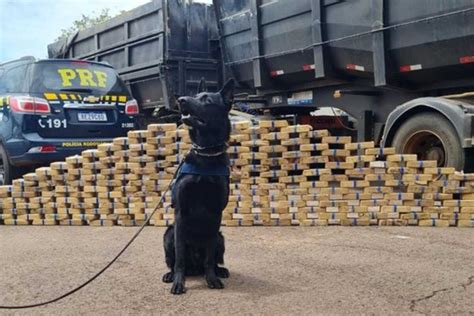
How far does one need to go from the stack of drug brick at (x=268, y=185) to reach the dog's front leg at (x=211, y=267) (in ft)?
7.38

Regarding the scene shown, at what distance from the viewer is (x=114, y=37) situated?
12109mm

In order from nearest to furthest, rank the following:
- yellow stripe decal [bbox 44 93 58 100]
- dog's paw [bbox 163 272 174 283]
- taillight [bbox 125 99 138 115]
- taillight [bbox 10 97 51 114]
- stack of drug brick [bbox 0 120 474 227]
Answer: dog's paw [bbox 163 272 174 283] → stack of drug brick [bbox 0 120 474 227] → taillight [bbox 10 97 51 114] → yellow stripe decal [bbox 44 93 58 100] → taillight [bbox 125 99 138 115]

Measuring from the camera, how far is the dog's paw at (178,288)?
3.66 metres

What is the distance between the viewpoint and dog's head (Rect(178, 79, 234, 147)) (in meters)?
3.60

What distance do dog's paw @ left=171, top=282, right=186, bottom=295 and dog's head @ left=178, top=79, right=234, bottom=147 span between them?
982mm

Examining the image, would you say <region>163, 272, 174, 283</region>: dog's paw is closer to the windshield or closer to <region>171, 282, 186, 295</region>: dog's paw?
<region>171, 282, 186, 295</region>: dog's paw

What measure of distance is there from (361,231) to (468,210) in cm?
120

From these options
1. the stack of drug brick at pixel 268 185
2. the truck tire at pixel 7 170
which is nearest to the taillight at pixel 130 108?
the truck tire at pixel 7 170

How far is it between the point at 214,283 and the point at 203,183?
2.37 feet

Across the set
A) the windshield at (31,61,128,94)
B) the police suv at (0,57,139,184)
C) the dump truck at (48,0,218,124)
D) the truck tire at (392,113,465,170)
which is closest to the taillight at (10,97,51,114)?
the police suv at (0,57,139,184)

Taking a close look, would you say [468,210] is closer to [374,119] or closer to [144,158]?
[374,119]

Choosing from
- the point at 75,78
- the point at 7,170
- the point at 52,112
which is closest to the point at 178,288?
the point at 52,112

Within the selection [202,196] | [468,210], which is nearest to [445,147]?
[468,210]

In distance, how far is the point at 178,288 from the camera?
3.67 m
